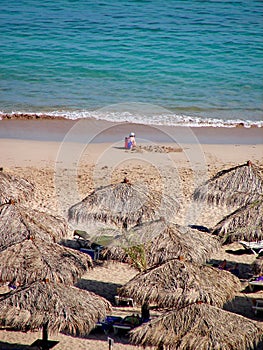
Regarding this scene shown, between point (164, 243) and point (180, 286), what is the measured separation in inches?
50.6

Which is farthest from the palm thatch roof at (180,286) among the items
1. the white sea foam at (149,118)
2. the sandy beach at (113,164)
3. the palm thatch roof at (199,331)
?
the white sea foam at (149,118)

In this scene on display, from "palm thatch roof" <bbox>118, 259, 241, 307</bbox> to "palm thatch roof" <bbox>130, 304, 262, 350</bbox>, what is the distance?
20.5 inches

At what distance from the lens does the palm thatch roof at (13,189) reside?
38.5 feet

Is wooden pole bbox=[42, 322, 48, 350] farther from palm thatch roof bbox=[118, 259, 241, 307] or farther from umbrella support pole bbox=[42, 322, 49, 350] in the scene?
palm thatch roof bbox=[118, 259, 241, 307]

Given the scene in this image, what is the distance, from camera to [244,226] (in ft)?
35.4

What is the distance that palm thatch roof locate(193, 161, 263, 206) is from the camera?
1181 centimetres

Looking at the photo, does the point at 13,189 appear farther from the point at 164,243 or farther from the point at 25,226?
the point at 164,243

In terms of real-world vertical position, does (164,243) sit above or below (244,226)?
below

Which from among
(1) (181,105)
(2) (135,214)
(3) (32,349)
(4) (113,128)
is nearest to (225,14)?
(1) (181,105)

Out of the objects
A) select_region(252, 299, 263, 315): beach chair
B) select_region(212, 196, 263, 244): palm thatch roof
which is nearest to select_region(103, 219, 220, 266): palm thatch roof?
select_region(212, 196, 263, 244): palm thatch roof

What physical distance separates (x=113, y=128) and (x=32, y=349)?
13602mm

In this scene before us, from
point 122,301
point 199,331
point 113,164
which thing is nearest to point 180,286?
point 199,331

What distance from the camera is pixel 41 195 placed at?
14539 millimetres

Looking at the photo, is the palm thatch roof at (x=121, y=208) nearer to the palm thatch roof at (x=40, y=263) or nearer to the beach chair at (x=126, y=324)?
the palm thatch roof at (x=40, y=263)
